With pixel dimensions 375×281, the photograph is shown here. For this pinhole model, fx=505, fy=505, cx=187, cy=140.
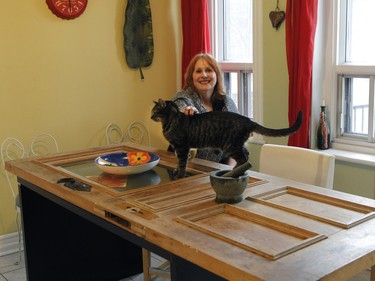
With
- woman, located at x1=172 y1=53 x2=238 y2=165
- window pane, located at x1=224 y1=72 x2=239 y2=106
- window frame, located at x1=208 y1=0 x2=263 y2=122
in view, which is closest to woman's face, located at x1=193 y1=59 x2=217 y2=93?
woman, located at x1=172 y1=53 x2=238 y2=165

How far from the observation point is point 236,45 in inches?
162

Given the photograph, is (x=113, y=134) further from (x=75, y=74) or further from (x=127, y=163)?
(x=127, y=163)

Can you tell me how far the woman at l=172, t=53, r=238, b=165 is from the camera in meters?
3.03

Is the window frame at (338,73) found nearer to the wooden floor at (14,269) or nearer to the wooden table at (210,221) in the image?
the wooden table at (210,221)

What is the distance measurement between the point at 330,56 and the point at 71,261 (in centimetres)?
205

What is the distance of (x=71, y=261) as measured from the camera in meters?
2.97

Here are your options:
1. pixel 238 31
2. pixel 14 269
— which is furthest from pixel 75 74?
pixel 14 269

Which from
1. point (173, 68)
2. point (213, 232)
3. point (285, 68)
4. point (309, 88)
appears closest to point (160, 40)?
point (173, 68)

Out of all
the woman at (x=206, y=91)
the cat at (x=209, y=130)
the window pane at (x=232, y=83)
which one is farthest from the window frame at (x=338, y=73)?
the cat at (x=209, y=130)

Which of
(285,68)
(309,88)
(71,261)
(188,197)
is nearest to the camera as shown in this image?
(188,197)

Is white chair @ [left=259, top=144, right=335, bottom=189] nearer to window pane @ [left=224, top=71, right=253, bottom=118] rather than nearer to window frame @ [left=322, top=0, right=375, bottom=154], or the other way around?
window frame @ [left=322, top=0, right=375, bottom=154]

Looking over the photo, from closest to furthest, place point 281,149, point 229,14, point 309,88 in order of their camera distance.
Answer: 1. point 281,149
2. point 309,88
3. point 229,14

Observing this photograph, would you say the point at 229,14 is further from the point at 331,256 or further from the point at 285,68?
the point at 331,256

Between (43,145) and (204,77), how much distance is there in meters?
1.43
